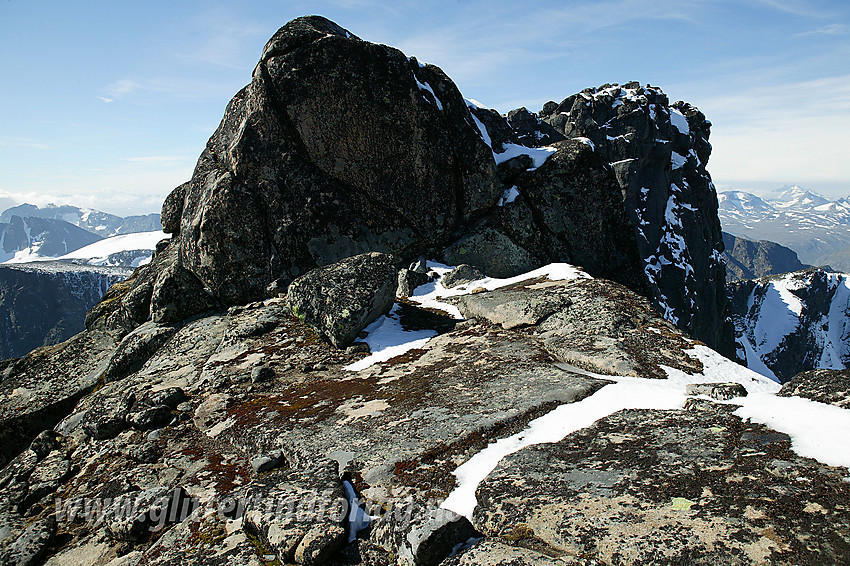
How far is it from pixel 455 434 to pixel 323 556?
12.4ft

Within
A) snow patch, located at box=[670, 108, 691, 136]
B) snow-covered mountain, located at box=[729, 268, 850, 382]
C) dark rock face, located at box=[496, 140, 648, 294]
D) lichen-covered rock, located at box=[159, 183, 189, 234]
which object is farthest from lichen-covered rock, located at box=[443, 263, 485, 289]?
snow-covered mountain, located at box=[729, 268, 850, 382]

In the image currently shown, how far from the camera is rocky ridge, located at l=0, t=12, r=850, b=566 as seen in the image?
24.1ft

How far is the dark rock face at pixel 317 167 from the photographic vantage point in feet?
78.2

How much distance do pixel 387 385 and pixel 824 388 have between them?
10126 millimetres

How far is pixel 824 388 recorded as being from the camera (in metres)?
9.84

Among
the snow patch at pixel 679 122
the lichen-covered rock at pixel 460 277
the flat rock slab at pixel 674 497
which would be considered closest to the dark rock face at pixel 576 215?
the lichen-covered rock at pixel 460 277

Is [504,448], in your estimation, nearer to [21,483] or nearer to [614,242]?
[21,483]

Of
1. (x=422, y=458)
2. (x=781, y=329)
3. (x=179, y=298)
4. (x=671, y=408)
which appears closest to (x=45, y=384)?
(x=179, y=298)

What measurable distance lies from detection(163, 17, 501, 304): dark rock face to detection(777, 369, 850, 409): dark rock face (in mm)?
18105

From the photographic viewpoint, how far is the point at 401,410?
11.8m

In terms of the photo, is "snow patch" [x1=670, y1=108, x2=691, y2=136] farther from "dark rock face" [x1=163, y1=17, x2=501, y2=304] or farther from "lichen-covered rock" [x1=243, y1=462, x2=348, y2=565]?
"lichen-covered rock" [x1=243, y1=462, x2=348, y2=565]

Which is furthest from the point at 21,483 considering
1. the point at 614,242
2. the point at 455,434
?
the point at 614,242

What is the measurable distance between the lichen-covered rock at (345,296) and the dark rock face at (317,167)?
5871 mm

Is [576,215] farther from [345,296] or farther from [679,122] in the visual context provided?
[679,122]
